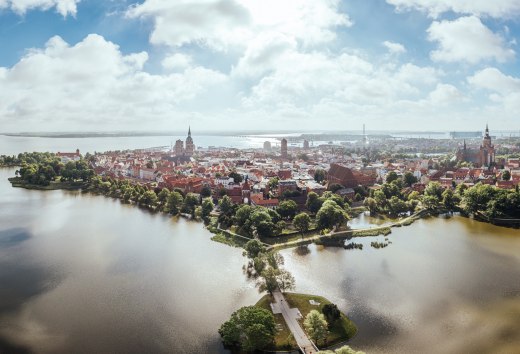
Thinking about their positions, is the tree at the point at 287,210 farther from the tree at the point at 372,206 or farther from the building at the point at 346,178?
the building at the point at 346,178

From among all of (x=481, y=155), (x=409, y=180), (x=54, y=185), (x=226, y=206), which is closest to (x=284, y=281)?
(x=226, y=206)

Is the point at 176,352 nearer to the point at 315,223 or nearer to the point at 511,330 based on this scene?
the point at 511,330

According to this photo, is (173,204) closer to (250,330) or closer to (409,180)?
(250,330)

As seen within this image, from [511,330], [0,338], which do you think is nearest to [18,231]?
[0,338]

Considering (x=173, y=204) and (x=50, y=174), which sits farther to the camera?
(x=50, y=174)

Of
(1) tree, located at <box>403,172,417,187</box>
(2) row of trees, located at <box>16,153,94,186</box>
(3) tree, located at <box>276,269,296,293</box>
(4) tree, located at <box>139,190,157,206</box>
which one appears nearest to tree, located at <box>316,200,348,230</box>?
(3) tree, located at <box>276,269,296,293</box>

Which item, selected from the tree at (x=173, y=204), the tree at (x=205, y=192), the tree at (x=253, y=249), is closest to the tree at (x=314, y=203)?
the tree at (x=205, y=192)

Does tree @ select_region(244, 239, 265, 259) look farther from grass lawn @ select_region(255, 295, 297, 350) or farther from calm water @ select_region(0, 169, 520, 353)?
grass lawn @ select_region(255, 295, 297, 350)
